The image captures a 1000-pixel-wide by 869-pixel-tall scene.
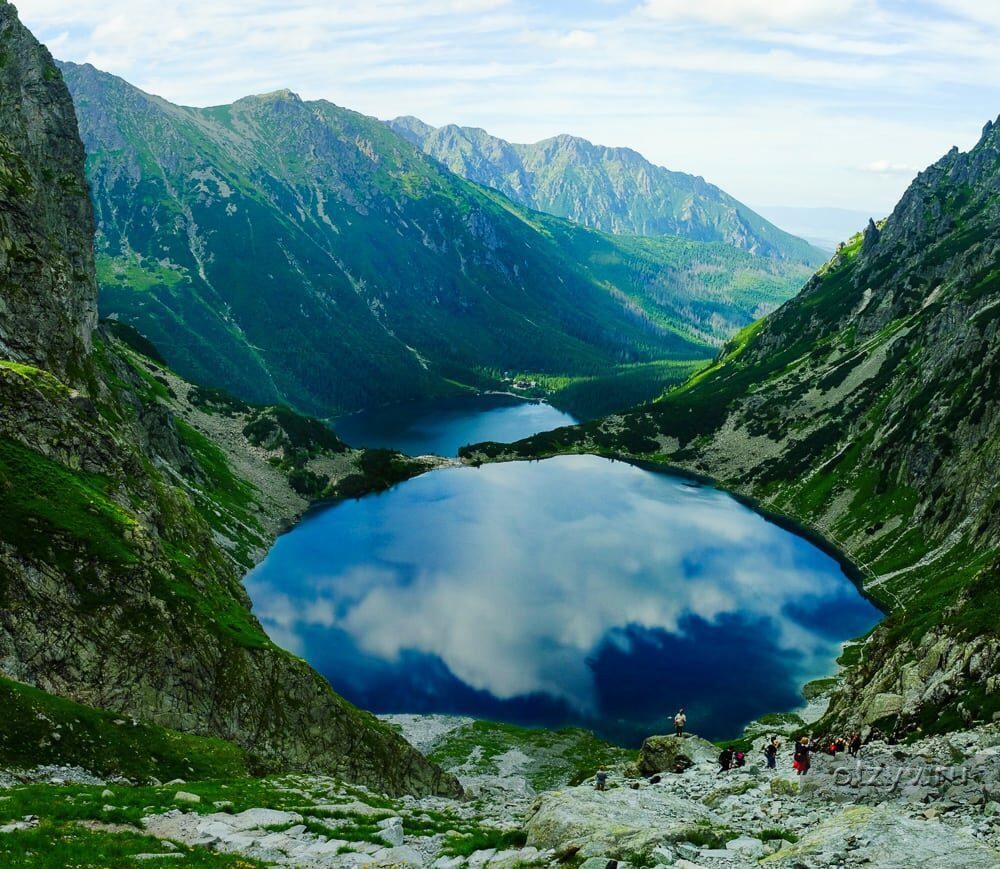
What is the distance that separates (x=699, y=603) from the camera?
15375 centimetres

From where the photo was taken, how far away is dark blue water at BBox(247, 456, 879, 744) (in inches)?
4626

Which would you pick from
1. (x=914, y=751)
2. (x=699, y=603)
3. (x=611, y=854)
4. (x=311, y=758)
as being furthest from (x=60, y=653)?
(x=699, y=603)

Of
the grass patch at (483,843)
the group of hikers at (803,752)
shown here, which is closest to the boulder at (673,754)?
the group of hikers at (803,752)

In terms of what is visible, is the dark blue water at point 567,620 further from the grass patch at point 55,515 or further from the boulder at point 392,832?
the boulder at point 392,832

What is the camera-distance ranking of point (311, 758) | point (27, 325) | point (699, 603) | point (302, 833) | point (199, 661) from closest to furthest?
point (302, 833), point (199, 661), point (311, 758), point (27, 325), point (699, 603)

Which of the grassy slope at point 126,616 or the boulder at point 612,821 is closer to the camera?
the boulder at point 612,821

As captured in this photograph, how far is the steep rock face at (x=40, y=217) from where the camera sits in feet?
317

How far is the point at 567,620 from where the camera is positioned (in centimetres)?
14112

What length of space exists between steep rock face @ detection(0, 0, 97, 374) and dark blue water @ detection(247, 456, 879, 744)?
6072 cm

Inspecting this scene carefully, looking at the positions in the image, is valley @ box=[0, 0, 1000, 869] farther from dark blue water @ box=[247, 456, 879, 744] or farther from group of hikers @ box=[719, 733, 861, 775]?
dark blue water @ box=[247, 456, 879, 744]

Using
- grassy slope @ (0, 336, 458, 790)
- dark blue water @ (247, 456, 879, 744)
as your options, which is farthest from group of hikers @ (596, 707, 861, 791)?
dark blue water @ (247, 456, 879, 744)

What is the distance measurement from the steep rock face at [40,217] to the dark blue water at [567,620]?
60721mm

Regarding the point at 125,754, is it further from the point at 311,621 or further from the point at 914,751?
the point at 311,621

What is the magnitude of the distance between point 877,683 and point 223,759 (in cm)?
4991
